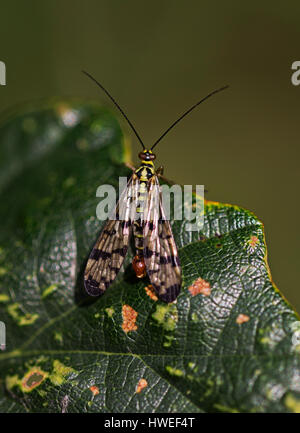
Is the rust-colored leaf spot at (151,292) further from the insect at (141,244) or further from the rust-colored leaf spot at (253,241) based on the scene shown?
the rust-colored leaf spot at (253,241)

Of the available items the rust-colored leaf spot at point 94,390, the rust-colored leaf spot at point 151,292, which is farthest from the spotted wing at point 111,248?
the rust-colored leaf spot at point 94,390

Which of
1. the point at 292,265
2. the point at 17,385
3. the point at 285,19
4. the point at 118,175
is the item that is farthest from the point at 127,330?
the point at 285,19

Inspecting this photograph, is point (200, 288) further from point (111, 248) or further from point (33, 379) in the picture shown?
point (33, 379)

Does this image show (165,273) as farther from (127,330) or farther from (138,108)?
(138,108)

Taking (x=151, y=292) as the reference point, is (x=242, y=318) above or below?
below

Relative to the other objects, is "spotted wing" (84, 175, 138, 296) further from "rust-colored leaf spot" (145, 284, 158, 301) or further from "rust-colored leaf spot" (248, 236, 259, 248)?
"rust-colored leaf spot" (248, 236, 259, 248)

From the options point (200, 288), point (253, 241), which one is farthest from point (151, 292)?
point (253, 241)

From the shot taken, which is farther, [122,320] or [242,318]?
[122,320]

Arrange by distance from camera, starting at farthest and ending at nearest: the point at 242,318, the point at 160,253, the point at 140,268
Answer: the point at 160,253
the point at 140,268
the point at 242,318

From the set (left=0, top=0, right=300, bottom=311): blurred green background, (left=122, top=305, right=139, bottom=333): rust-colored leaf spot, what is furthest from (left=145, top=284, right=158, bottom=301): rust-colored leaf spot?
(left=0, top=0, right=300, bottom=311): blurred green background
